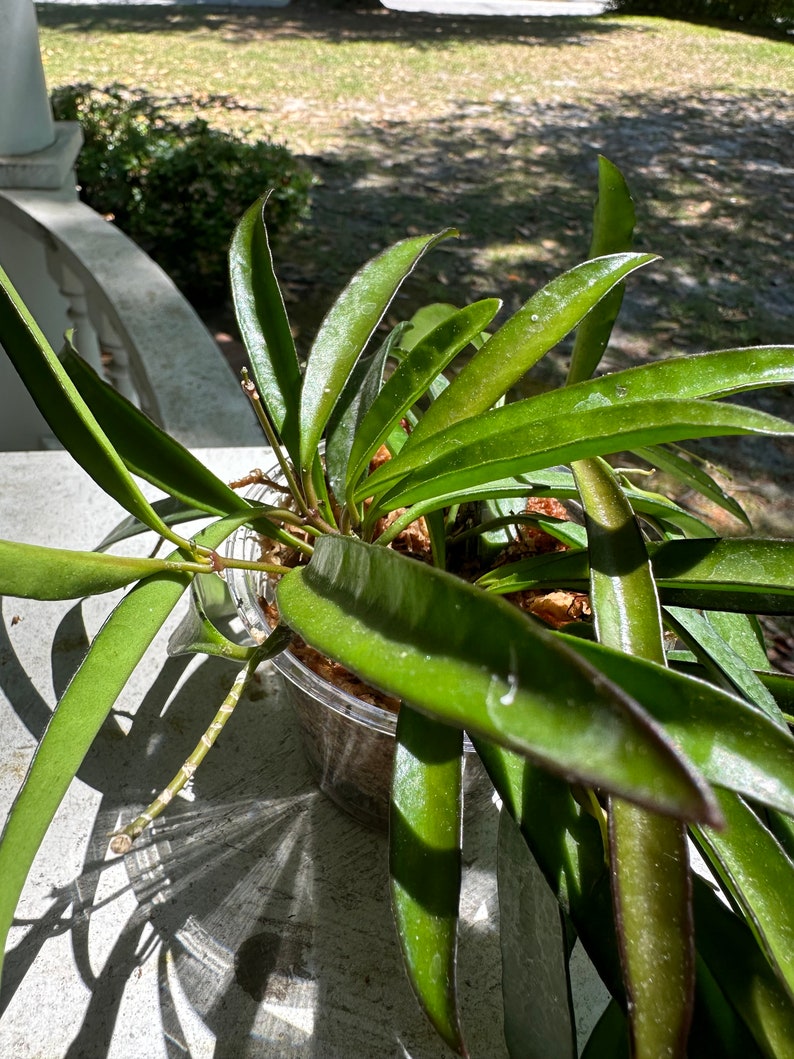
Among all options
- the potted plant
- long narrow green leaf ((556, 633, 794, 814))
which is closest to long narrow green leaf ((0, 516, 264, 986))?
the potted plant

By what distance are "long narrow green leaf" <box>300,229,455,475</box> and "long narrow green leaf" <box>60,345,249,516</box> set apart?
Result: 102 millimetres

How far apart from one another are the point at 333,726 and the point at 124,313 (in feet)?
3.83

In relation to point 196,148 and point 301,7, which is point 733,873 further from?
point 301,7

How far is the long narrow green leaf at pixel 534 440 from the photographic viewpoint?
1.51ft

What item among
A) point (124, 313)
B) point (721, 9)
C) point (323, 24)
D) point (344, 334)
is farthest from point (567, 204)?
point (721, 9)

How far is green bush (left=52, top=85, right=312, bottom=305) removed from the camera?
334 cm

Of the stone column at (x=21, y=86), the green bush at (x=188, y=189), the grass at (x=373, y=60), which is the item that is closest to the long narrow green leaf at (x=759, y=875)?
the stone column at (x=21, y=86)

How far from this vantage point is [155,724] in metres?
0.90

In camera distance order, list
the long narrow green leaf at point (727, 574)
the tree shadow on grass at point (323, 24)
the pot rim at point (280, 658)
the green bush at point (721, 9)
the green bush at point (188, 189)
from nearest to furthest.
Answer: the long narrow green leaf at point (727, 574)
the pot rim at point (280, 658)
the green bush at point (188, 189)
the tree shadow on grass at point (323, 24)
the green bush at point (721, 9)

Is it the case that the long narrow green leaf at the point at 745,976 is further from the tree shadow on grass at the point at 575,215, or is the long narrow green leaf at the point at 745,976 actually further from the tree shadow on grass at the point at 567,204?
the tree shadow on grass at the point at 567,204

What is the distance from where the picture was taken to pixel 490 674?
38cm

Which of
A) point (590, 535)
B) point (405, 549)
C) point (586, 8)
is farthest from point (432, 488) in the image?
point (586, 8)

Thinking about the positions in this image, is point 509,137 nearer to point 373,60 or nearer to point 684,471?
point 373,60

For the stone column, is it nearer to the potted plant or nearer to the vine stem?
the potted plant
